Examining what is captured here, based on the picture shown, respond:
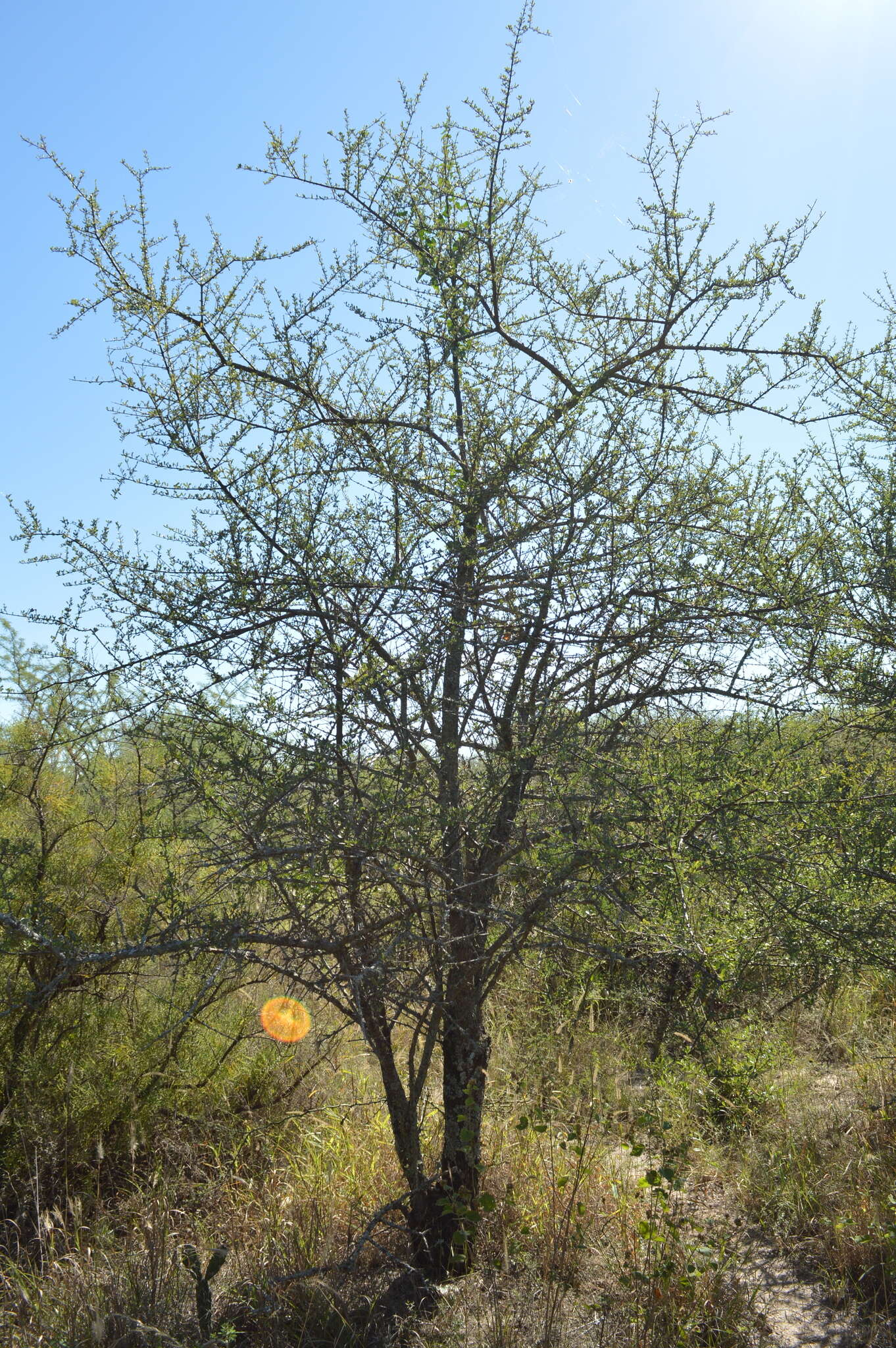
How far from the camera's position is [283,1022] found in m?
5.20

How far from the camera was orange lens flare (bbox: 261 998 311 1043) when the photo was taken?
5.17 meters

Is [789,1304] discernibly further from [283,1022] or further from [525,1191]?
[283,1022]

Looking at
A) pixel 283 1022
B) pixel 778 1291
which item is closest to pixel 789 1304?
pixel 778 1291

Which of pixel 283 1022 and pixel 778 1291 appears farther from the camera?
pixel 283 1022

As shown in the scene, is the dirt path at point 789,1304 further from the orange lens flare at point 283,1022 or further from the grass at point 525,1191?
the orange lens flare at point 283,1022

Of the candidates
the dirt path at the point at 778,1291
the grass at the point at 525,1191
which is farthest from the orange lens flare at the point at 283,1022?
the dirt path at the point at 778,1291

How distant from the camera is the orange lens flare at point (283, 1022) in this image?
17.0ft

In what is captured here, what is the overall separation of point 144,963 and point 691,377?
368 cm

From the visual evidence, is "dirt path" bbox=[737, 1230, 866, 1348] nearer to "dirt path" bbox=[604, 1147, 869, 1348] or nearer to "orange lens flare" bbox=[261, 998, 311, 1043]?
"dirt path" bbox=[604, 1147, 869, 1348]

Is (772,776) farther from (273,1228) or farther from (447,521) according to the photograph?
(273,1228)

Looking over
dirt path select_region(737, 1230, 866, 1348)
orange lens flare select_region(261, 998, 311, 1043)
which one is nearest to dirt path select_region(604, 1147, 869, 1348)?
dirt path select_region(737, 1230, 866, 1348)

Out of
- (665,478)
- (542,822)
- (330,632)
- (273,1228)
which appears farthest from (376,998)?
(665,478)

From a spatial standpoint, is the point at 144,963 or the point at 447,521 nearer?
the point at 447,521

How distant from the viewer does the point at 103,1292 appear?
3.37 metres
